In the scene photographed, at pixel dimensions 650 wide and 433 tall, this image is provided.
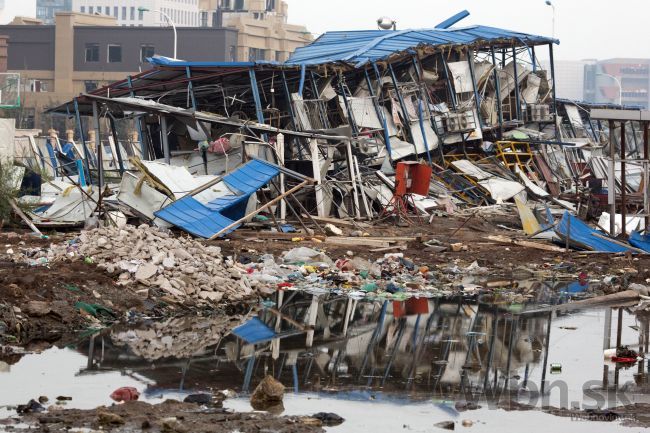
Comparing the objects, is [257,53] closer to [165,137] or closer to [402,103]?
[402,103]

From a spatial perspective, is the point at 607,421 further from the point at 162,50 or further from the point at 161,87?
the point at 162,50

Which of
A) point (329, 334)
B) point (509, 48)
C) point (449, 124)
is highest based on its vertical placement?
point (509, 48)

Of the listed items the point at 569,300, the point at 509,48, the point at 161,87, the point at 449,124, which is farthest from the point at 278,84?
the point at 569,300

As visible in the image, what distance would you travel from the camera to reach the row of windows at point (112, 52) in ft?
286

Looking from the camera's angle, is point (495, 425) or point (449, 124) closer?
point (495, 425)

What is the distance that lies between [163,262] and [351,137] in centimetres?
1395

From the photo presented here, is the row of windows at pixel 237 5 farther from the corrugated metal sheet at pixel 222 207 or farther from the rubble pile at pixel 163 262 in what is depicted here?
the rubble pile at pixel 163 262

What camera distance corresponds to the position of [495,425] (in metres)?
9.47

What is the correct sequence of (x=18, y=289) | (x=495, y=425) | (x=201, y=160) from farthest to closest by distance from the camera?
(x=201, y=160) → (x=18, y=289) → (x=495, y=425)

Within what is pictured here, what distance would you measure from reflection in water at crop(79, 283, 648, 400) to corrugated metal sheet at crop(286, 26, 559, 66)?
698 inches

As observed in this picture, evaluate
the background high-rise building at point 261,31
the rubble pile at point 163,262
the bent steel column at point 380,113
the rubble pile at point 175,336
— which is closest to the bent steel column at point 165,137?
the bent steel column at point 380,113

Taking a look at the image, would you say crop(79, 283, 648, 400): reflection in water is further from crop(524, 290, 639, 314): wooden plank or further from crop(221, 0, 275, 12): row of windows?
crop(221, 0, 275, 12): row of windows

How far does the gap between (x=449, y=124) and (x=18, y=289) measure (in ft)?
79.4

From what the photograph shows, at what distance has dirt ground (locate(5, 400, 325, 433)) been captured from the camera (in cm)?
883
